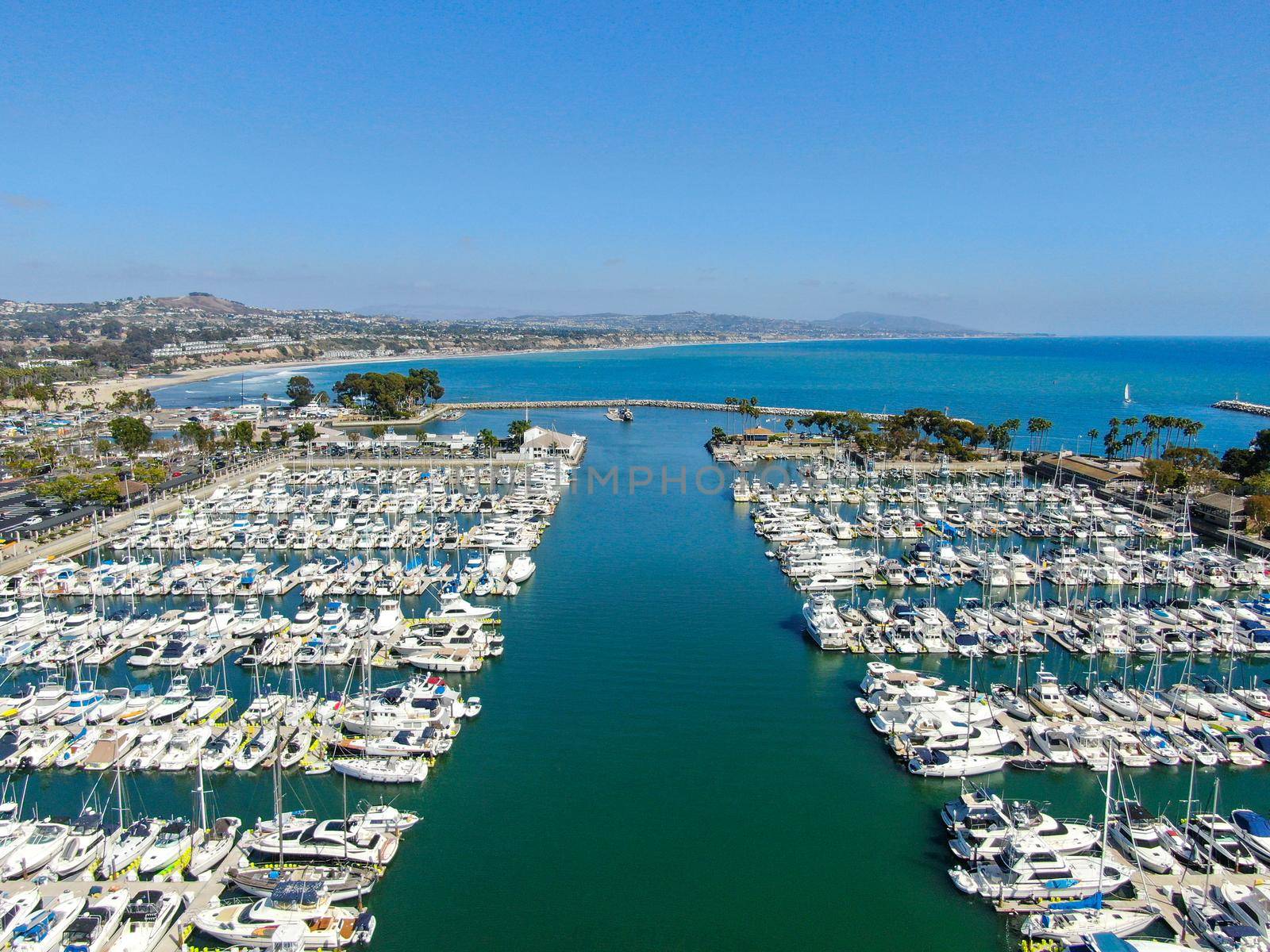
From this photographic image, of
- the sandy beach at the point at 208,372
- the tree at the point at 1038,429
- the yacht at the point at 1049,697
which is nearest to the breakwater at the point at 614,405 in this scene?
the tree at the point at 1038,429

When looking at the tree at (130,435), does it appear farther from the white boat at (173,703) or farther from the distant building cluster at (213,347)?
the distant building cluster at (213,347)

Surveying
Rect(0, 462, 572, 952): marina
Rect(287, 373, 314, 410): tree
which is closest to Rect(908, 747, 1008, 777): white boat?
Rect(0, 462, 572, 952): marina

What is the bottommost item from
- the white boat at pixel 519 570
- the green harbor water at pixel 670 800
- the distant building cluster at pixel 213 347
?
the green harbor water at pixel 670 800

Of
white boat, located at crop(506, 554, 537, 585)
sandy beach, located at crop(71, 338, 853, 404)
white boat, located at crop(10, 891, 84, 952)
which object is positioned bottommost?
white boat, located at crop(10, 891, 84, 952)

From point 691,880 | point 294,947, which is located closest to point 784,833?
point 691,880

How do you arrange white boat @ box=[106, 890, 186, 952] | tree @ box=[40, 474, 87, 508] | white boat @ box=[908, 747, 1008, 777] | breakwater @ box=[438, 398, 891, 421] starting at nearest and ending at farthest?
white boat @ box=[106, 890, 186, 952] < white boat @ box=[908, 747, 1008, 777] < tree @ box=[40, 474, 87, 508] < breakwater @ box=[438, 398, 891, 421]

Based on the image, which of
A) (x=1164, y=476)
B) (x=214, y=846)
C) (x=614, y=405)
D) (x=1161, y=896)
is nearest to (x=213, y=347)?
(x=614, y=405)

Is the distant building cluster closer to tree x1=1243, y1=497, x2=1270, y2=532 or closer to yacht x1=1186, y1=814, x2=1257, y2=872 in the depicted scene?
tree x1=1243, y1=497, x2=1270, y2=532
